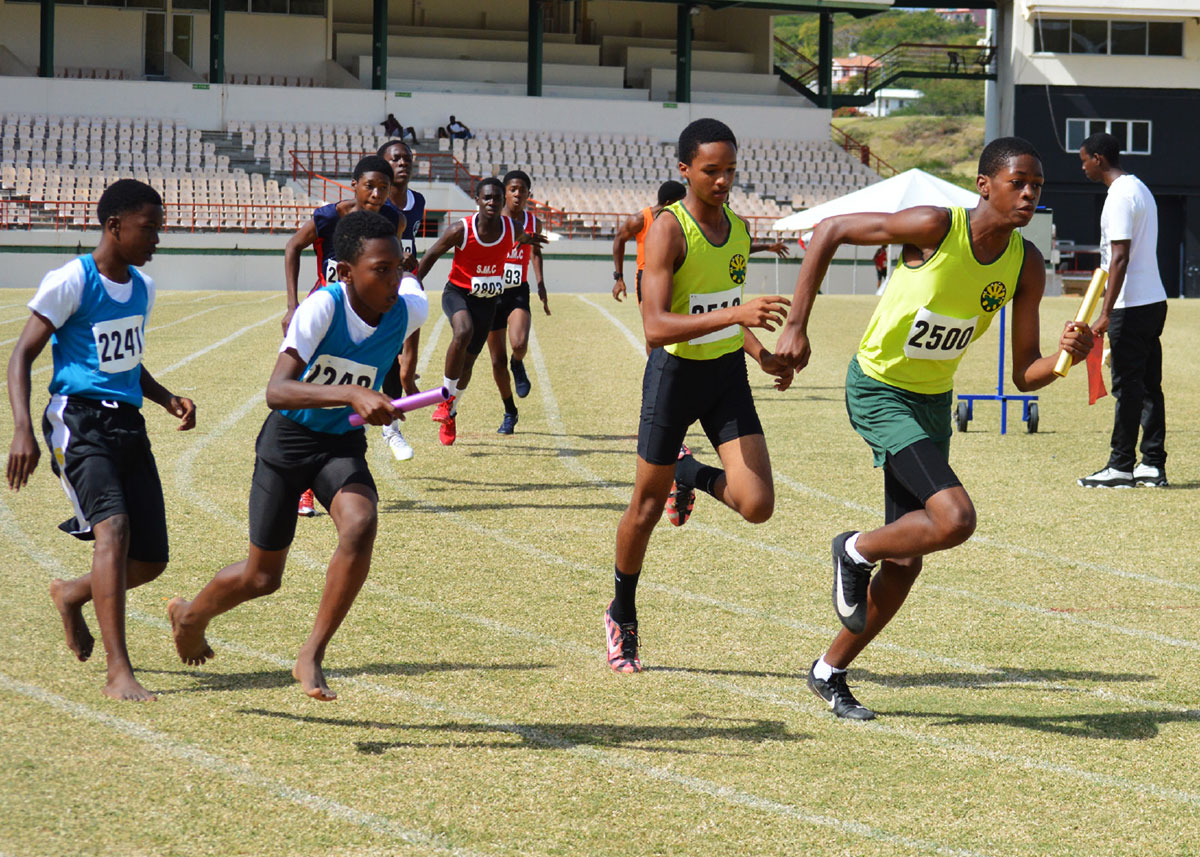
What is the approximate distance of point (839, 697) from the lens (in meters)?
5.19

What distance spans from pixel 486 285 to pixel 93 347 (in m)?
6.51

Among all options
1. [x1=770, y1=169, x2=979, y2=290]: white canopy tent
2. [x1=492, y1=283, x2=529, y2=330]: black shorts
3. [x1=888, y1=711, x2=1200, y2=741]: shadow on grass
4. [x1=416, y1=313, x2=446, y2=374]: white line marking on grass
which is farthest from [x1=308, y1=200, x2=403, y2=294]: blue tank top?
[x1=416, y1=313, x2=446, y2=374]: white line marking on grass

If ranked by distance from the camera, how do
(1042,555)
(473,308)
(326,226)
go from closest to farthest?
(1042,555) → (326,226) → (473,308)

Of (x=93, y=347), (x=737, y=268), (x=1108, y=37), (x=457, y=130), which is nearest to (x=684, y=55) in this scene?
(x=457, y=130)

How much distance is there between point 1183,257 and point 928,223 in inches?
1936

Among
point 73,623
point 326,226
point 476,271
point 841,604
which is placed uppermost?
point 326,226

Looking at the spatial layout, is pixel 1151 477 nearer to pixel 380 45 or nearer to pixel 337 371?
pixel 337 371

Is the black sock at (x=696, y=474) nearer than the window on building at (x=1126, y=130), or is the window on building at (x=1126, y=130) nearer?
the black sock at (x=696, y=474)

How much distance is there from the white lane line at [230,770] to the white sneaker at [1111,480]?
7584 millimetres

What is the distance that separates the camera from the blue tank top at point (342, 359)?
4.95 m

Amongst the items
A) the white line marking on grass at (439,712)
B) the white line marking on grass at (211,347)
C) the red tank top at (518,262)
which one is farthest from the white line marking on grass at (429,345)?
the white line marking on grass at (439,712)

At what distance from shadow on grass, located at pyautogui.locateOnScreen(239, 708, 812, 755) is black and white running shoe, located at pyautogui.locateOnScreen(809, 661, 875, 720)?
0.81ft

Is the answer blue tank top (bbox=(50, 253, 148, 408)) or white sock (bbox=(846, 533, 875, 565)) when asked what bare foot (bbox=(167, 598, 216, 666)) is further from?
white sock (bbox=(846, 533, 875, 565))

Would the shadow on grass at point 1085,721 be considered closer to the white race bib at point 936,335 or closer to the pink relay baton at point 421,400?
the white race bib at point 936,335
